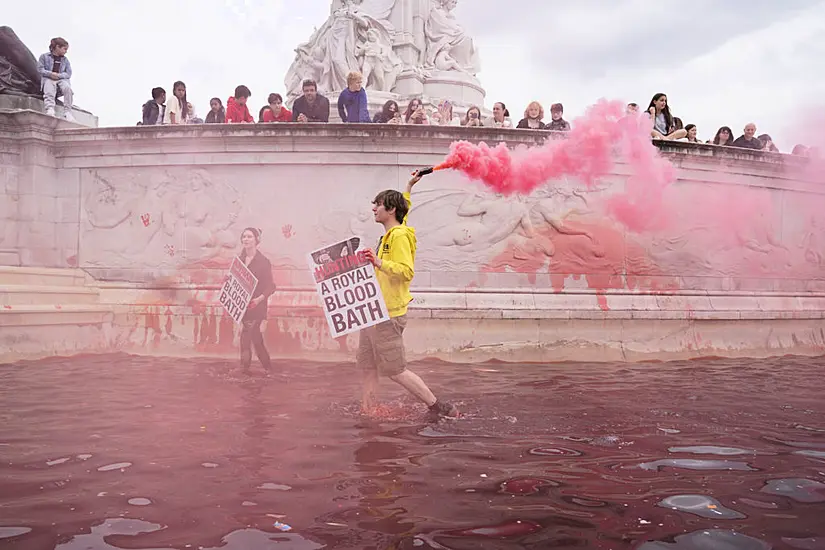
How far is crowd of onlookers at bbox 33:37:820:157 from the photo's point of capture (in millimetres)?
10812

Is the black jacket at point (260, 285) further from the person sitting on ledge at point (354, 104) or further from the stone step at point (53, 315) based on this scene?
the person sitting on ledge at point (354, 104)

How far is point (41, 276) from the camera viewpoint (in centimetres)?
1002

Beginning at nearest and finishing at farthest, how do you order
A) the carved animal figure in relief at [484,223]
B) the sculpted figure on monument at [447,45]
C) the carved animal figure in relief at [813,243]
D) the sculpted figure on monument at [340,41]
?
the carved animal figure in relief at [484,223]
the carved animal figure in relief at [813,243]
the sculpted figure on monument at [340,41]
the sculpted figure on monument at [447,45]

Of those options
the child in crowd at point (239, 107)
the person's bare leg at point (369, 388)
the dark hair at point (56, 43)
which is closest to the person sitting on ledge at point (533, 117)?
the child in crowd at point (239, 107)

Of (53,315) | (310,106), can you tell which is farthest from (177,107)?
(53,315)

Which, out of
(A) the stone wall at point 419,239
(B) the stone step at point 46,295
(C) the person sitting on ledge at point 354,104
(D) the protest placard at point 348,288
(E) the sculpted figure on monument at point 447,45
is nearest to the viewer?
(D) the protest placard at point 348,288

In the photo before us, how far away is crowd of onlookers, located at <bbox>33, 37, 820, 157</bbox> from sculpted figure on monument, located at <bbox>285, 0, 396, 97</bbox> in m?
5.43

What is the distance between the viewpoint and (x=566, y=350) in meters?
9.56

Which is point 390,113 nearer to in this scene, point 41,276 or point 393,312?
point 41,276

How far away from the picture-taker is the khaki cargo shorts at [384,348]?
5.36 meters

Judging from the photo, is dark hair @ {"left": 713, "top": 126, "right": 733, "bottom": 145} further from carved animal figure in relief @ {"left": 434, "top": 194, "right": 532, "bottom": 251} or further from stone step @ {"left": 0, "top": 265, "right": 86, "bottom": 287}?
stone step @ {"left": 0, "top": 265, "right": 86, "bottom": 287}

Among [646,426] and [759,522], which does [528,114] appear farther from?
[759,522]

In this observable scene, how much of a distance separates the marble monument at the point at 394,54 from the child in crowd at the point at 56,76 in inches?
269

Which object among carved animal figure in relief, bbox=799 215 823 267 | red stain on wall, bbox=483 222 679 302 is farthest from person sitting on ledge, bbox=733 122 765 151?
red stain on wall, bbox=483 222 679 302
